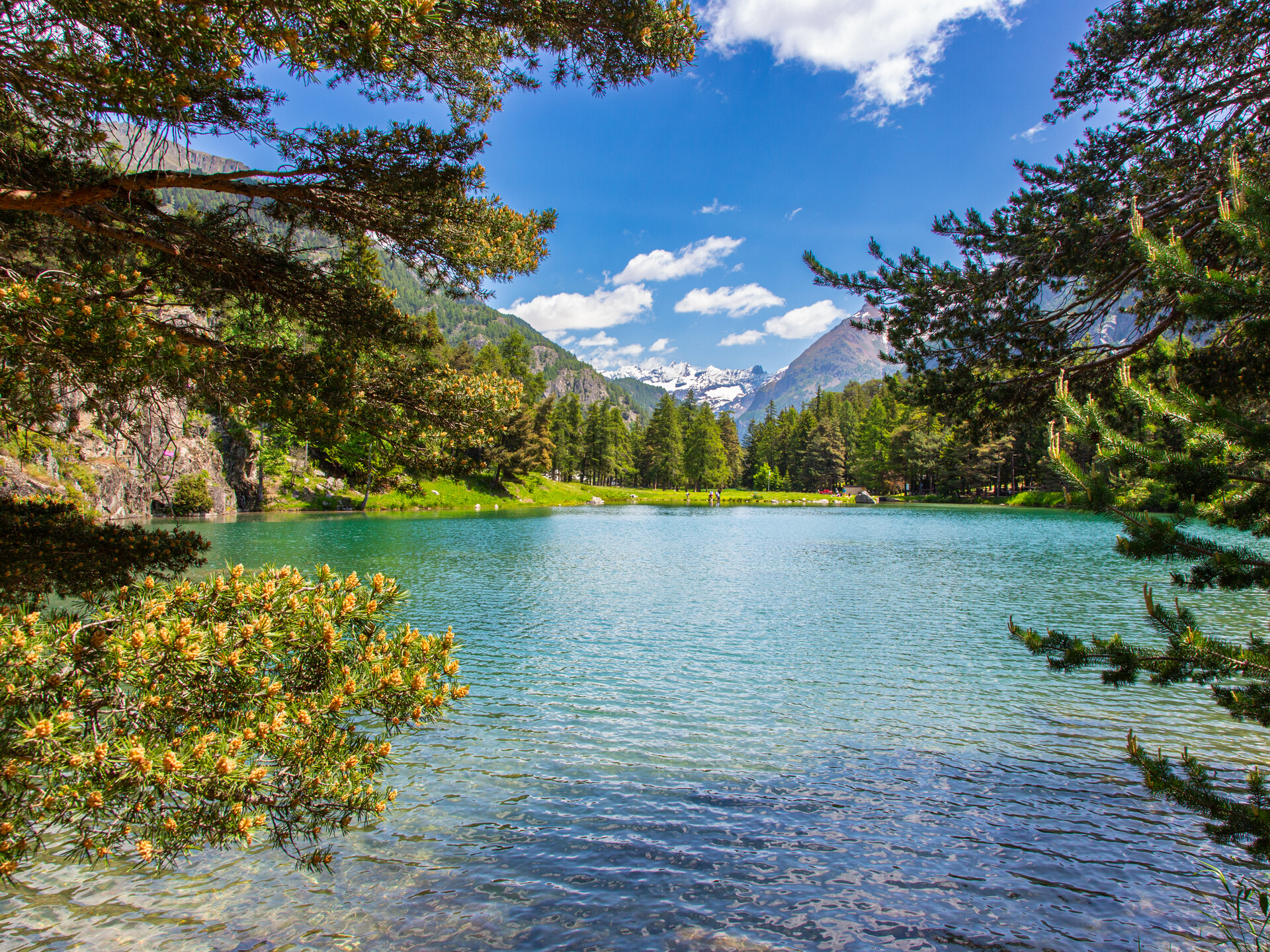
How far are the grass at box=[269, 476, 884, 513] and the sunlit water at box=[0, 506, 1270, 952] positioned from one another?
31.5 m

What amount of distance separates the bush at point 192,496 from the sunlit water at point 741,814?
143ft

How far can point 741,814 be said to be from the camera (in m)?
6.67

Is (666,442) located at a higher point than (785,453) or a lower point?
higher

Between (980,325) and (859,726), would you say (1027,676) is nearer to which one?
(859,726)

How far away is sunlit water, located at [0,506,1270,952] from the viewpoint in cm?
486

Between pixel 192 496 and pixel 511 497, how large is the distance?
120 ft

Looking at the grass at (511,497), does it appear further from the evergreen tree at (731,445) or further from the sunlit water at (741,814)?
the sunlit water at (741,814)

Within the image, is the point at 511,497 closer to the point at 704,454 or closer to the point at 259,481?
the point at 259,481

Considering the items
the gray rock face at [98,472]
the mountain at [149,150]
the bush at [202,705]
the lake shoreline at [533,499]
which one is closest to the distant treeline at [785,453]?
the lake shoreline at [533,499]

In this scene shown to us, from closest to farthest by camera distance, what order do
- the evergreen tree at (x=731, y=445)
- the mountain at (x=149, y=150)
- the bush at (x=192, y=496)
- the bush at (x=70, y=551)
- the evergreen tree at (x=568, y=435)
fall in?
the mountain at (x=149, y=150) → the bush at (x=70, y=551) → the bush at (x=192, y=496) → the evergreen tree at (x=568, y=435) → the evergreen tree at (x=731, y=445)

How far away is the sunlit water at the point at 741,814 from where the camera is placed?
4.86 m

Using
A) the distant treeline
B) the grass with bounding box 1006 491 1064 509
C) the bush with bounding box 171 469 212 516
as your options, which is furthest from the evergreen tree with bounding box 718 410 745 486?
the bush with bounding box 171 469 212 516

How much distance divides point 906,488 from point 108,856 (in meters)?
115

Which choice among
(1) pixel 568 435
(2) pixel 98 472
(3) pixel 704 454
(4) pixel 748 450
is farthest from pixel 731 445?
(2) pixel 98 472
